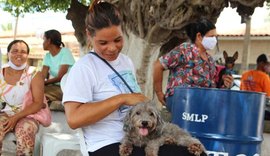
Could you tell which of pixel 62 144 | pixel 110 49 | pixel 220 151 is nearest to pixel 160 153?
pixel 110 49

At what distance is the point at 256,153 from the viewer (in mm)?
3736

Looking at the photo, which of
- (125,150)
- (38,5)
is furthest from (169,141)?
(38,5)

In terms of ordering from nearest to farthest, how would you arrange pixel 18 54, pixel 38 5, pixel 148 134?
pixel 148 134
pixel 18 54
pixel 38 5

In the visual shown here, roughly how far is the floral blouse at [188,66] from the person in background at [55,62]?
242cm

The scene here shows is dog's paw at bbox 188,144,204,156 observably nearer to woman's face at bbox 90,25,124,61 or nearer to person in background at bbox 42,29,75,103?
woman's face at bbox 90,25,124,61

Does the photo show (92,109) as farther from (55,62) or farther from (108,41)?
(55,62)

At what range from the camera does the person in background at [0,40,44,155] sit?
4.27 metres

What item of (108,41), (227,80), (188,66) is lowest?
(227,80)

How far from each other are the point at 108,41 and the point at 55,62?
165 inches

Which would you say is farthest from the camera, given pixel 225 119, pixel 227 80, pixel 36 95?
pixel 227 80

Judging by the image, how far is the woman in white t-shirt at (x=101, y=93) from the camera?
2.53 meters

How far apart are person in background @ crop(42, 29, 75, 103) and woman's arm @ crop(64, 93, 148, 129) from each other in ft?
13.0

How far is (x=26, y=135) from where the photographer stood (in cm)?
425

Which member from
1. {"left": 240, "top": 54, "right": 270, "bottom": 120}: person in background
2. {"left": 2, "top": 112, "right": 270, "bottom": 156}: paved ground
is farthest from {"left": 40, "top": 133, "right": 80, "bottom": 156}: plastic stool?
{"left": 240, "top": 54, "right": 270, "bottom": 120}: person in background
